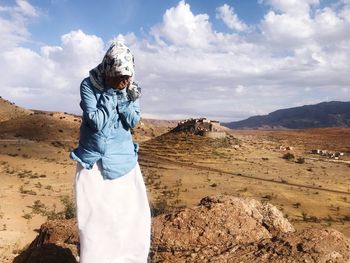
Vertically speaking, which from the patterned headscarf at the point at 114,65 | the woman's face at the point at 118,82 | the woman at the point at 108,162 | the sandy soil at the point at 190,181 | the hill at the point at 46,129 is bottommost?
the sandy soil at the point at 190,181

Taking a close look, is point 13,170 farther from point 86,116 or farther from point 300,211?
point 86,116

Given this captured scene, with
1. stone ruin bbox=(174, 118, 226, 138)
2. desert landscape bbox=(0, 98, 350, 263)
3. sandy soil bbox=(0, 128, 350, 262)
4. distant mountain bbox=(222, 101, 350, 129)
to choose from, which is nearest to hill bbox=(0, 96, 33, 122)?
desert landscape bbox=(0, 98, 350, 263)

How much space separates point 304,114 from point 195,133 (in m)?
148

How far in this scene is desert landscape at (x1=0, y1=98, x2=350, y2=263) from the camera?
16.4 meters

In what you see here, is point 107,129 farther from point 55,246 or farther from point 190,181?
point 190,181

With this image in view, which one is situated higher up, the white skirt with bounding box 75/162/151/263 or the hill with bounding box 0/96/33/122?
the hill with bounding box 0/96/33/122

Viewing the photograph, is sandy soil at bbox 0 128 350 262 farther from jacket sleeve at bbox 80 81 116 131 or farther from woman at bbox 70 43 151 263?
jacket sleeve at bbox 80 81 116 131

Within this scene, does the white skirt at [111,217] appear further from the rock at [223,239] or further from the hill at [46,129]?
the hill at [46,129]

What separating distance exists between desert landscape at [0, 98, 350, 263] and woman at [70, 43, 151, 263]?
297 centimetres

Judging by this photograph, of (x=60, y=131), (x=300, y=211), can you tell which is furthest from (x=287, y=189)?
(x=60, y=131)

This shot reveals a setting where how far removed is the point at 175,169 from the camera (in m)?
32.5

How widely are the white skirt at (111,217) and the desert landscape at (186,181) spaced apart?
2.80 metres

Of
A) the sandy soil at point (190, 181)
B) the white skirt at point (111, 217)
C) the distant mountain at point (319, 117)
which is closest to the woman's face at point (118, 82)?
the white skirt at point (111, 217)

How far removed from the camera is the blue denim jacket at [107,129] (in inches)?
143
